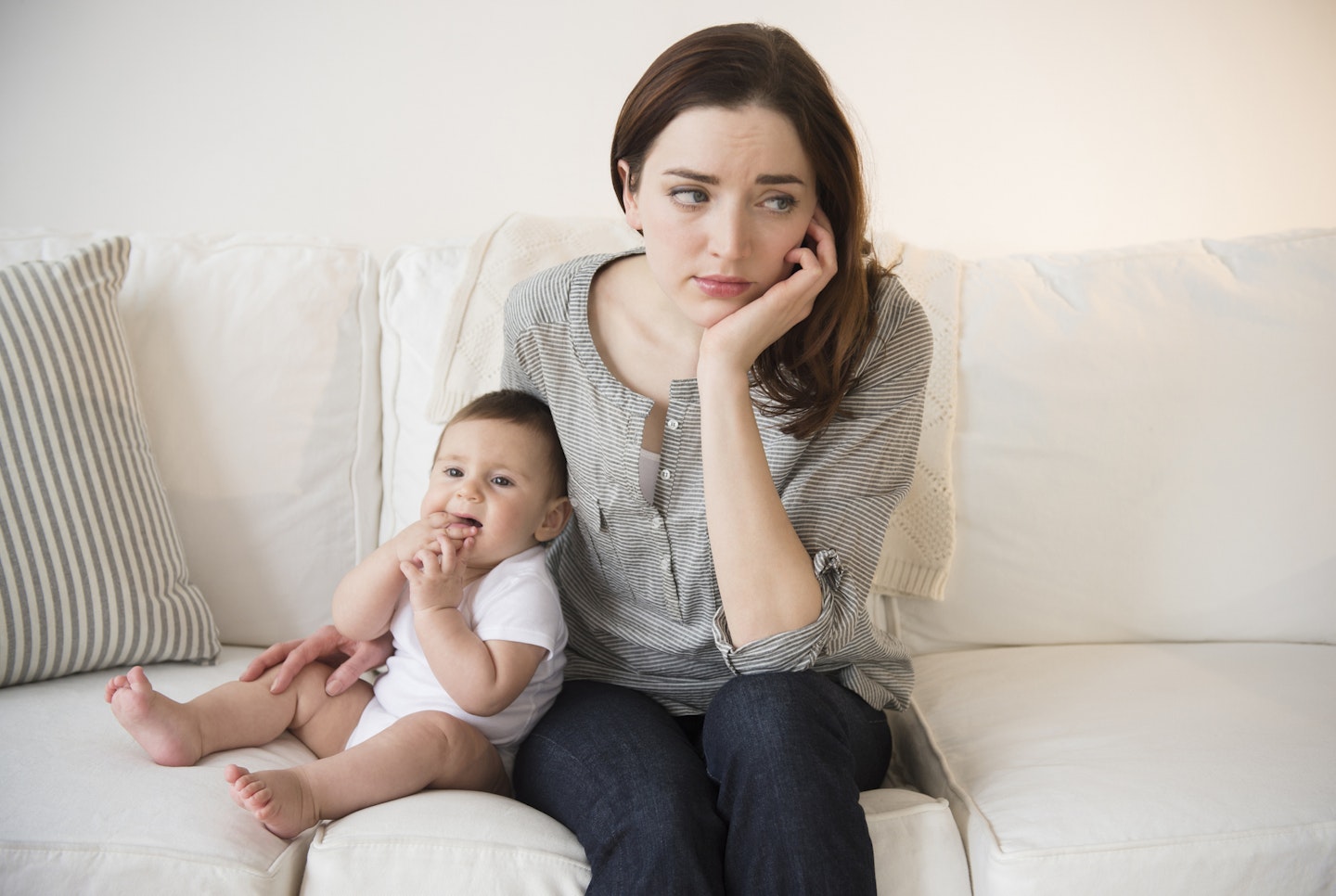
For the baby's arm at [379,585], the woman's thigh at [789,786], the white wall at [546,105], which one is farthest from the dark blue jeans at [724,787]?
the white wall at [546,105]

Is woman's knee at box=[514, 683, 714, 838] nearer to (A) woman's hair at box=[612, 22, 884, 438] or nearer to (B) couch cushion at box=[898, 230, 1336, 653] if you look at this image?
(A) woman's hair at box=[612, 22, 884, 438]

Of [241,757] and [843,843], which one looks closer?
[843,843]

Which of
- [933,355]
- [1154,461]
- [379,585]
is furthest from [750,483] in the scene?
[1154,461]

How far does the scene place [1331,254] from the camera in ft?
5.13

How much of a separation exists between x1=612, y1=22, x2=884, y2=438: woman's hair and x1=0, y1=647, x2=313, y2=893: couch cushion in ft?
2.53

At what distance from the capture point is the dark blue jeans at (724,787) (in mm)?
890

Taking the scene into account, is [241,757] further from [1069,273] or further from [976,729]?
[1069,273]

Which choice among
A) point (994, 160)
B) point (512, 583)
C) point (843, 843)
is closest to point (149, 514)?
point (512, 583)

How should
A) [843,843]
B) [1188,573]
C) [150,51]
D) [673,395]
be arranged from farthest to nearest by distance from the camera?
[150,51]
[1188,573]
[673,395]
[843,843]

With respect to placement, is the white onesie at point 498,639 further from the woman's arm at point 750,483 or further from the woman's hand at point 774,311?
the woman's hand at point 774,311

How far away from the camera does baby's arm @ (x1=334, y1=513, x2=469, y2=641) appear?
1.20 meters

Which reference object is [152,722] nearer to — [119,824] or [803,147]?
[119,824]

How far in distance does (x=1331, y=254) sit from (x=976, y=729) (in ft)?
3.42

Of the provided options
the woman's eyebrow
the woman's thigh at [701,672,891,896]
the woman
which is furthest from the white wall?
the woman's thigh at [701,672,891,896]
